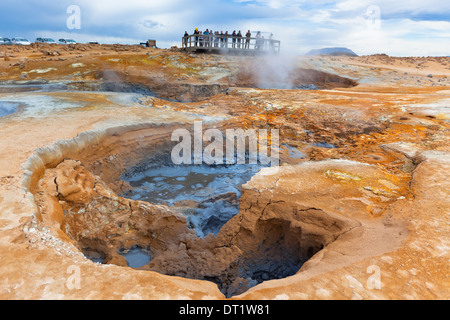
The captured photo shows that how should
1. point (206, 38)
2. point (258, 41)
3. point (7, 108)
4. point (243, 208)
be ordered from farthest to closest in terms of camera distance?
point (258, 41), point (206, 38), point (7, 108), point (243, 208)

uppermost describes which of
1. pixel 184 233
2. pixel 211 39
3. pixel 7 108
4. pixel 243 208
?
pixel 211 39

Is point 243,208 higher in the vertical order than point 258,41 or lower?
lower

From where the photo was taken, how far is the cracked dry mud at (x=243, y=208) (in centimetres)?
232

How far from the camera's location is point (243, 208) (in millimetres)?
4289

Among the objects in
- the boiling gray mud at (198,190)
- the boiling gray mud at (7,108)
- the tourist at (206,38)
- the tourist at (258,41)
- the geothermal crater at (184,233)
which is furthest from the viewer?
the tourist at (258,41)

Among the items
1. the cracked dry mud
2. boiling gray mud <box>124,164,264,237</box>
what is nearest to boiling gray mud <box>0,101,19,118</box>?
the cracked dry mud

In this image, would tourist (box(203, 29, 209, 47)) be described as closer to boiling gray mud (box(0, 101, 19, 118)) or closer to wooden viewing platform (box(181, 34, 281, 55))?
wooden viewing platform (box(181, 34, 281, 55))

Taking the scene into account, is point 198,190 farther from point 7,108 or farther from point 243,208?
point 7,108

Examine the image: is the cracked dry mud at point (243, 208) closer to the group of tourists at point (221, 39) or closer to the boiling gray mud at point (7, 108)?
the boiling gray mud at point (7, 108)

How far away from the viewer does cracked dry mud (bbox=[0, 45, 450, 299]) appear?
232cm

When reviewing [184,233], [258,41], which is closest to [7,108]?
[184,233]

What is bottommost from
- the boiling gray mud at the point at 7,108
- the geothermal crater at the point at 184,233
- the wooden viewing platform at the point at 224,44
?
the geothermal crater at the point at 184,233

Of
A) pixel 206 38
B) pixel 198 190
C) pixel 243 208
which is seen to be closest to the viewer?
pixel 243 208

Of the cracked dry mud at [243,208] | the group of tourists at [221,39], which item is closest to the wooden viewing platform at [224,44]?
the group of tourists at [221,39]
